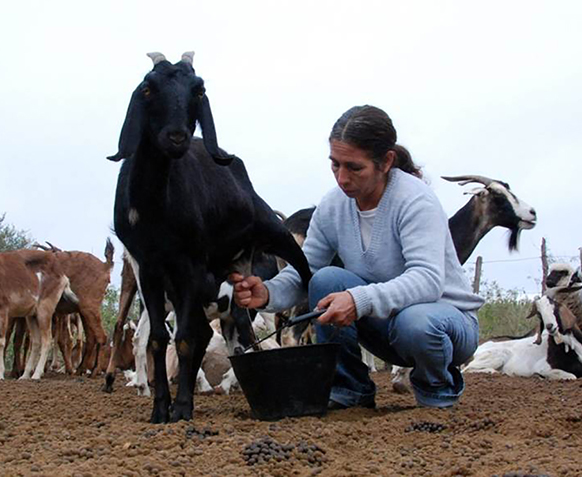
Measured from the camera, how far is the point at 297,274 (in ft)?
16.7

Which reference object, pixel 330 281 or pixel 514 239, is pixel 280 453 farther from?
pixel 514 239

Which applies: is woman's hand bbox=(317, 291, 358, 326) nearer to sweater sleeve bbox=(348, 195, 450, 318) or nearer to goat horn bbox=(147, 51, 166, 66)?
sweater sleeve bbox=(348, 195, 450, 318)

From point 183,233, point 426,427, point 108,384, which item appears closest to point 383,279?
point 426,427

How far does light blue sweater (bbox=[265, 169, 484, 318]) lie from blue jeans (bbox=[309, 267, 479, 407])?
0.32ft

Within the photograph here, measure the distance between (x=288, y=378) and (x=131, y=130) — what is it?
149 centimetres

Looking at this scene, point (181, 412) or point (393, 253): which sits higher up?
point (393, 253)

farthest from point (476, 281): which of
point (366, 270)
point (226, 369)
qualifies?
point (366, 270)

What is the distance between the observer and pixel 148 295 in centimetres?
493

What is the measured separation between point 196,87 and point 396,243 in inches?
53.1

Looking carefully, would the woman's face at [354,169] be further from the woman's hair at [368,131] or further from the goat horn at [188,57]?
the goat horn at [188,57]

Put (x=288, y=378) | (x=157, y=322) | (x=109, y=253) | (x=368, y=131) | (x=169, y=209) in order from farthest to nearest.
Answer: (x=109, y=253)
(x=157, y=322)
(x=169, y=209)
(x=368, y=131)
(x=288, y=378)

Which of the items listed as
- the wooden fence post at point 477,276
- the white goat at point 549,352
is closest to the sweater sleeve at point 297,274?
the white goat at point 549,352

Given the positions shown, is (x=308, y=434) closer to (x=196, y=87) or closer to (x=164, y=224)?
(x=164, y=224)

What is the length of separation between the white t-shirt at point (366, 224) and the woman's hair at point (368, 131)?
0.29 metres
